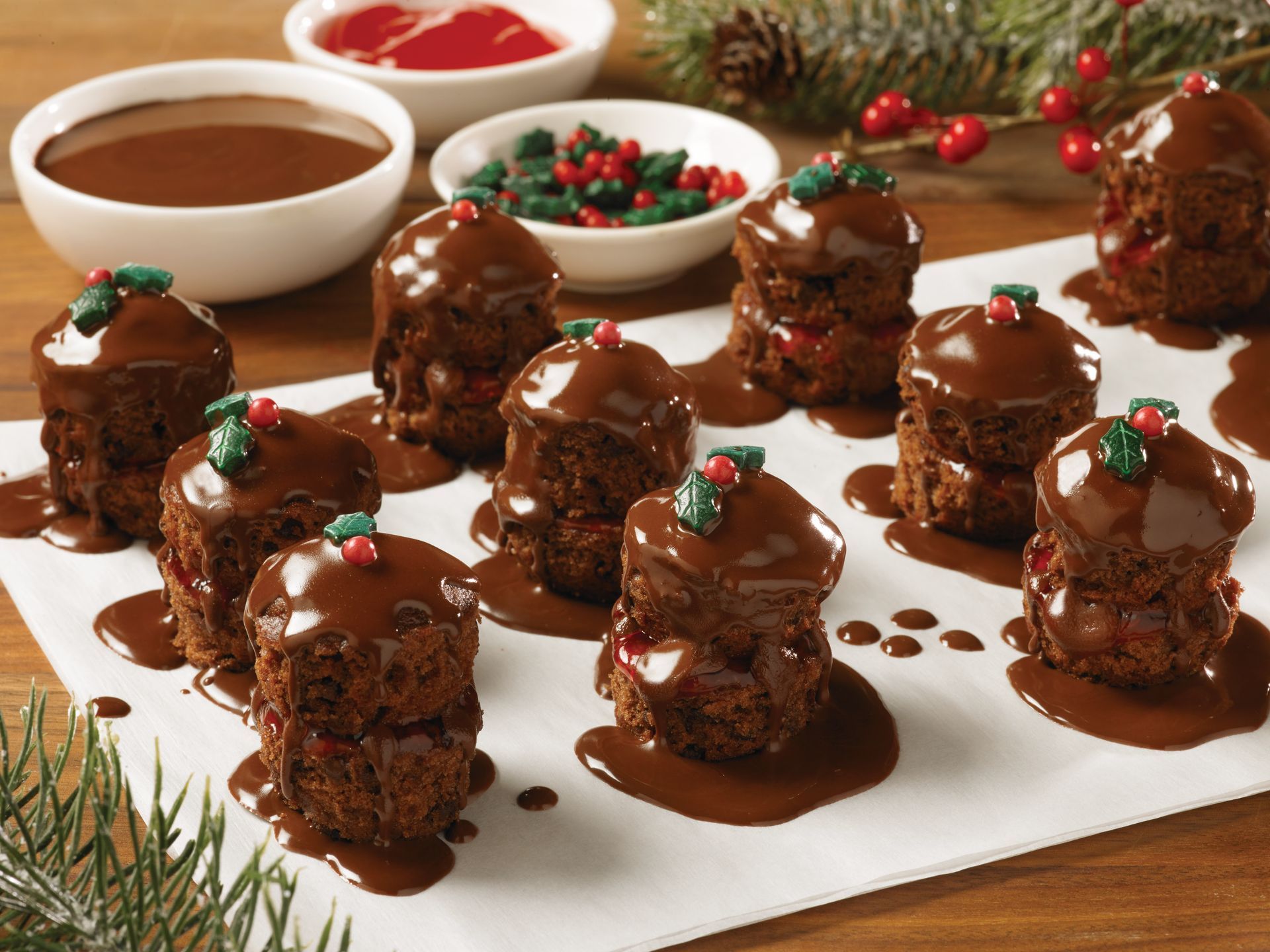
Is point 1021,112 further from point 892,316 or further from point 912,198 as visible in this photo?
point 892,316

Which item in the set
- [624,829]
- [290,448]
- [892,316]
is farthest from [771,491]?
[892,316]

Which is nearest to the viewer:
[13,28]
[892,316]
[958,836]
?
[958,836]

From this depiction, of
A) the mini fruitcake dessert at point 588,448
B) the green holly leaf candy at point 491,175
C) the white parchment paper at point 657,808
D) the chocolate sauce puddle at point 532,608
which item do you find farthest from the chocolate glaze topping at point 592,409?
the green holly leaf candy at point 491,175

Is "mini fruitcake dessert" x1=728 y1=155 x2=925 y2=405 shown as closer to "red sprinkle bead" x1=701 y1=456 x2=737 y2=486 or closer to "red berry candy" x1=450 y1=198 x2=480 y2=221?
"red berry candy" x1=450 y1=198 x2=480 y2=221

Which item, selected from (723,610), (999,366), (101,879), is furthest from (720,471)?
(101,879)

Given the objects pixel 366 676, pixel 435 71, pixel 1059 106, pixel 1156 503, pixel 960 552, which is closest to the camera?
pixel 366 676

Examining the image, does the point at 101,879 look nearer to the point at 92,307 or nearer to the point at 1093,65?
the point at 92,307
